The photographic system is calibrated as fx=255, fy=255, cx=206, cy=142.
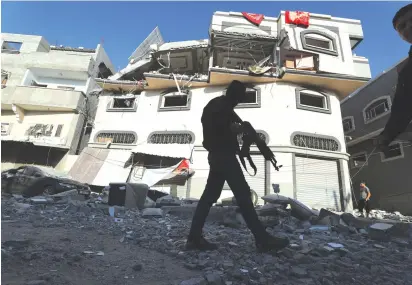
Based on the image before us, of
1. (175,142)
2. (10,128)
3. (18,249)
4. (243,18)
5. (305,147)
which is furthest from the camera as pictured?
(10,128)

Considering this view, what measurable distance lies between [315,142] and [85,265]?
14533mm

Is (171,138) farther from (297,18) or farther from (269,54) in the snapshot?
(297,18)

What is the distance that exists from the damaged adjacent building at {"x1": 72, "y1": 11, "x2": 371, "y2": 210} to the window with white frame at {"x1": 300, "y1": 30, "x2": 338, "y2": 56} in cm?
6

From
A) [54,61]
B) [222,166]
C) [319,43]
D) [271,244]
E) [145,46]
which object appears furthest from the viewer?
[145,46]

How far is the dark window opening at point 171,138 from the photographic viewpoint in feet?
51.1

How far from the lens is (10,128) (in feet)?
63.2

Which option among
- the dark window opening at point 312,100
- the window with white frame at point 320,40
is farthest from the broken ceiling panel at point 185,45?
the dark window opening at point 312,100

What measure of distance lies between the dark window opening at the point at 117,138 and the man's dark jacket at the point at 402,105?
15335mm

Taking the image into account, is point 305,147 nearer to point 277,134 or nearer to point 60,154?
point 277,134

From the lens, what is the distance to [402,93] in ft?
6.79

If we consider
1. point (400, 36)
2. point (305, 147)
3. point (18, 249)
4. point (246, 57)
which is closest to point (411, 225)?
point (400, 36)

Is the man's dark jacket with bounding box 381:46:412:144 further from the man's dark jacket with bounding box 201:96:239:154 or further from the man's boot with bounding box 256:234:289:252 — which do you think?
the man's dark jacket with bounding box 201:96:239:154

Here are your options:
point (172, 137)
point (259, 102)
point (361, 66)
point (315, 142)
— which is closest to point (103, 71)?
point (172, 137)

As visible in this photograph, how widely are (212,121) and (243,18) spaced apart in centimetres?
1743
